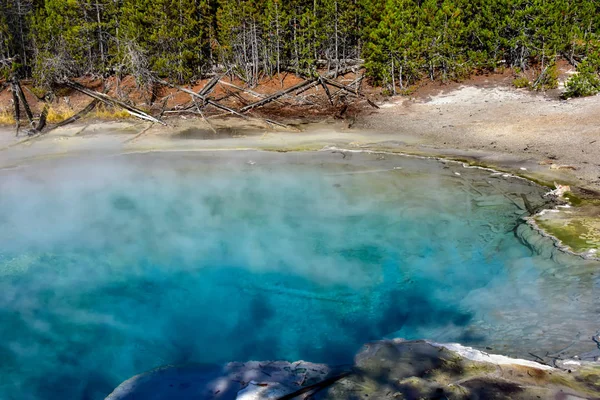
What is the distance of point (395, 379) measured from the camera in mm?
4426

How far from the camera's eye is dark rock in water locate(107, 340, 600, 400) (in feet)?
13.5

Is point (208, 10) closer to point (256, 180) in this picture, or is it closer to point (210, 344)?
point (256, 180)

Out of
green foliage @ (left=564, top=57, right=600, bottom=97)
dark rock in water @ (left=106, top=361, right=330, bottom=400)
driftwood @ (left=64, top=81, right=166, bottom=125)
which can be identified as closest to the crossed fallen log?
driftwood @ (left=64, top=81, right=166, bottom=125)

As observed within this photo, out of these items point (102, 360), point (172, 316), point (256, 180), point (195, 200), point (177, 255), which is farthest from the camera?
point (256, 180)

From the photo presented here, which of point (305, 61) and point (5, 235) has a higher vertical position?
point (305, 61)

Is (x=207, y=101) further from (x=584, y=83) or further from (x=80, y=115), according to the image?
(x=584, y=83)

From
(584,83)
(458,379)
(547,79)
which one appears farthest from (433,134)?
(458,379)

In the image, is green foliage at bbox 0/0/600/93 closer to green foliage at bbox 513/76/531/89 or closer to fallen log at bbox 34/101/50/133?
green foliage at bbox 513/76/531/89

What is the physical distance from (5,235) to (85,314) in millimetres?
2792

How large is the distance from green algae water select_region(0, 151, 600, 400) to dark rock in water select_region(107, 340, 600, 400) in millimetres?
331

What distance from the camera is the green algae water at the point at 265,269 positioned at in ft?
17.6

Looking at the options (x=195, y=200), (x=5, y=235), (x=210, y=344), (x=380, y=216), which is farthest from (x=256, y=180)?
(x=210, y=344)

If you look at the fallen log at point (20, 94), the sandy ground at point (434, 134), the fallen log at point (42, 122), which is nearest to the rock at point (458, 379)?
the sandy ground at point (434, 134)

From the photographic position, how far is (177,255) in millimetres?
7402
